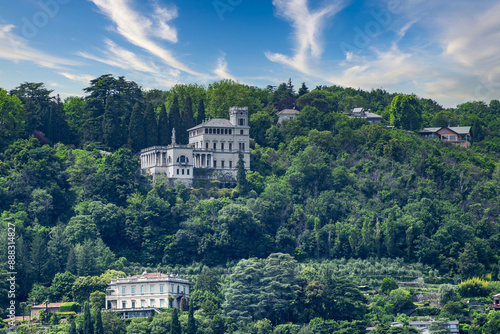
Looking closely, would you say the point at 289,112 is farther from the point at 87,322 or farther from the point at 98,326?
the point at 87,322

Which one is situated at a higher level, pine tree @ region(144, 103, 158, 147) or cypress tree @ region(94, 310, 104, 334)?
pine tree @ region(144, 103, 158, 147)

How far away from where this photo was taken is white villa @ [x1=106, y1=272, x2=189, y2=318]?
266 ft

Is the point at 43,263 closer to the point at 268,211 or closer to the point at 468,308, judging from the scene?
the point at 268,211

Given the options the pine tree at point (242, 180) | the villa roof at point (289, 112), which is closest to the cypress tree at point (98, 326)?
the pine tree at point (242, 180)

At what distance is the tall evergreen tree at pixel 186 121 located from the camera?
10912 centimetres

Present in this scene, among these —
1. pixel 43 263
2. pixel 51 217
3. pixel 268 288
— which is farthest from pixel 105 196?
pixel 268 288

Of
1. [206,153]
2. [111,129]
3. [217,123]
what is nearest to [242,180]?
[206,153]

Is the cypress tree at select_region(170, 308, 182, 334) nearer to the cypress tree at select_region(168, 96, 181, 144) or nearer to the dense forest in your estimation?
the dense forest

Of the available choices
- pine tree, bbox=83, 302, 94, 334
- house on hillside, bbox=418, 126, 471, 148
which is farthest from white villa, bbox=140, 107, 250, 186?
pine tree, bbox=83, 302, 94, 334

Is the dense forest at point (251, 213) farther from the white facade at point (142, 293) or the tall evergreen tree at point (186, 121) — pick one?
the white facade at point (142, 293)

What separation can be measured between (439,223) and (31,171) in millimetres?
38086

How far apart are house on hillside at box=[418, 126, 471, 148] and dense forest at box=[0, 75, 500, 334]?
22.8ft

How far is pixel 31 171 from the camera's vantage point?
309ft

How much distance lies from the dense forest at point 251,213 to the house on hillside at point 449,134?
6957 millimetres
